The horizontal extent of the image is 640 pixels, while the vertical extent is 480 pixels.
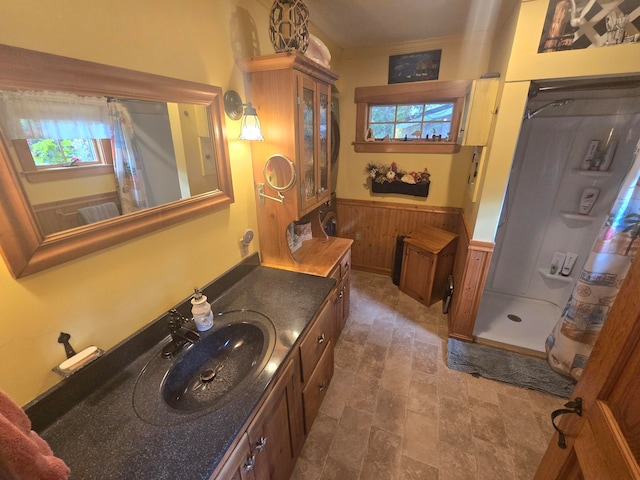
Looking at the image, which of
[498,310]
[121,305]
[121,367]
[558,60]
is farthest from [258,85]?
[498,310]

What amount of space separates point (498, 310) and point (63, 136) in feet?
10.6

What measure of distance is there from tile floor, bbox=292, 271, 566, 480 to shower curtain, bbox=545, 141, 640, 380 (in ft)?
1.12

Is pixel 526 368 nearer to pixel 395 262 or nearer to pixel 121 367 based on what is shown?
pixel 395 262

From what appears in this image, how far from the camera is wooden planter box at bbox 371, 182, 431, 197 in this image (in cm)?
286

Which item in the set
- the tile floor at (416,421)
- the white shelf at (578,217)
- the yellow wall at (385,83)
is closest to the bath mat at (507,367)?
the tile floor at (416,421)

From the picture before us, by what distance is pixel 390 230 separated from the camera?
3156mm

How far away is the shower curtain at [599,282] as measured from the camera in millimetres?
1436

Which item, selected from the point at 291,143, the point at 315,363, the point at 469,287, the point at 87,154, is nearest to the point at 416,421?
the point at 315,363

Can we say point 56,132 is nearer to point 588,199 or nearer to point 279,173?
point 279,173

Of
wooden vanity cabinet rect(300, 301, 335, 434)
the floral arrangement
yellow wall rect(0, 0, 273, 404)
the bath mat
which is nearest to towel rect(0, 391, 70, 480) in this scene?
yellow wall rect(0, 0, 273, 404)

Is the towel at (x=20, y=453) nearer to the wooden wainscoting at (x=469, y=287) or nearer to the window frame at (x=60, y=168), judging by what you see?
the window frame at (x=60, y=168)

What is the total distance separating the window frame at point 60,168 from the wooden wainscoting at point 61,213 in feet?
0.23

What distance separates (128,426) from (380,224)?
2.81 metres

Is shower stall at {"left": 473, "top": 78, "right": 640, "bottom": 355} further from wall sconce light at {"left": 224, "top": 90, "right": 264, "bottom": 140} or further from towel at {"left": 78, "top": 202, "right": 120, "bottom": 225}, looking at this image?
towel at {"left": 78, "top": 202, "right": 120, "bottom": 225}
